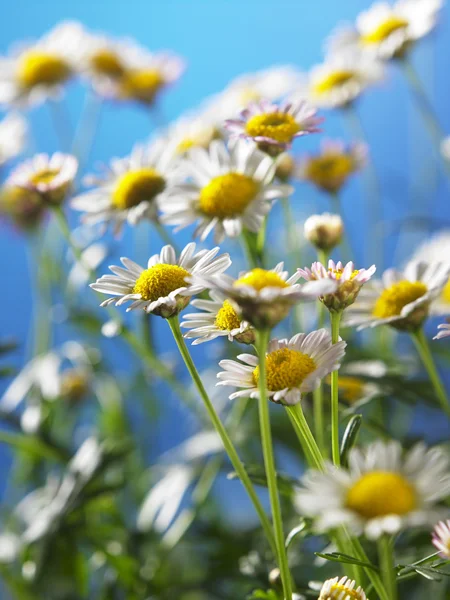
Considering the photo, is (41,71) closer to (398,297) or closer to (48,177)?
(48,177)

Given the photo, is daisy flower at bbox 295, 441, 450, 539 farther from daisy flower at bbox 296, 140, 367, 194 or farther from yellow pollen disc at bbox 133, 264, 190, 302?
daisy flower at bbox 296, 140, 367, 194

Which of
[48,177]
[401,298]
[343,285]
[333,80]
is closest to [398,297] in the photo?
[401,298]

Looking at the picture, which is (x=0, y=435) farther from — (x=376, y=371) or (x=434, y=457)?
(x=434, y=457)

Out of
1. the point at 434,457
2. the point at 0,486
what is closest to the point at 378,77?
the point at 434,457

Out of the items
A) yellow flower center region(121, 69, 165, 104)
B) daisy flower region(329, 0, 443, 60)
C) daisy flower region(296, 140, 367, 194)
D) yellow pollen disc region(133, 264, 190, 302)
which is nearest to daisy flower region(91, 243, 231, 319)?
yellow pollen disc region(133, 264, 190, 302)

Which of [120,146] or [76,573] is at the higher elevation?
[120,146]

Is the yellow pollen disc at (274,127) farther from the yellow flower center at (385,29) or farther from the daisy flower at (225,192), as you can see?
the yellow flower center at (385,29)
